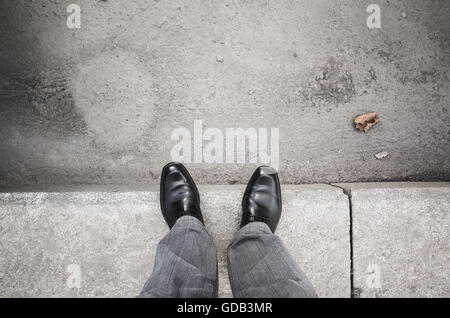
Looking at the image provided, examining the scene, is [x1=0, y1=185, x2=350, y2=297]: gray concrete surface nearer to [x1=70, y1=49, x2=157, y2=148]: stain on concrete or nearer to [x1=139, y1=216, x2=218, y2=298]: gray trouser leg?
[x1=139, y1=216, x2=218, y2=298]: gray trouser leg

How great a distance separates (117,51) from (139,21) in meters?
0.23

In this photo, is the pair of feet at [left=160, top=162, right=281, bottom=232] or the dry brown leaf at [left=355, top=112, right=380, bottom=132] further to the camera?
the dry brown leaf at [left=355, top=112, right=380, bottom=132]

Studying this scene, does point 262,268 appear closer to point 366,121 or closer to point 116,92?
point 366,121

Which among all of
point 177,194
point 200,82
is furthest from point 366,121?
point 177,194

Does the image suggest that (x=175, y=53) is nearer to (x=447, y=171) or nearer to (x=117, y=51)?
(x=117, y=51)

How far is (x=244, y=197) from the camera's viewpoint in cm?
169

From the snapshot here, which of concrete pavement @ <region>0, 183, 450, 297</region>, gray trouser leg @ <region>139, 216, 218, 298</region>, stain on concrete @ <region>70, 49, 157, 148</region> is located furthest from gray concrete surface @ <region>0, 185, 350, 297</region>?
stain on concrete @ <region>70, 49, 157, 148</region>

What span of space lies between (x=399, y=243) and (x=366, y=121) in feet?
2.48

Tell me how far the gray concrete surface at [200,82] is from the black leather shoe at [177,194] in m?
0.13

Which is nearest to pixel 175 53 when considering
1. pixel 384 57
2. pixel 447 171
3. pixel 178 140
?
pixel 178 140

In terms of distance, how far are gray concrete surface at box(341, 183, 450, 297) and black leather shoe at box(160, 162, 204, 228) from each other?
0.92 m

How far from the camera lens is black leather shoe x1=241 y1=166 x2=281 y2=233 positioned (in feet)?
5.37

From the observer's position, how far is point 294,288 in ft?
3.92
